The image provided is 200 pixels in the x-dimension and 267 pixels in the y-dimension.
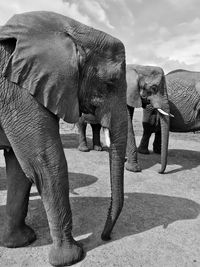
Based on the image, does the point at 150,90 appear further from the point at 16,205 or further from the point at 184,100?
the point at 16,205

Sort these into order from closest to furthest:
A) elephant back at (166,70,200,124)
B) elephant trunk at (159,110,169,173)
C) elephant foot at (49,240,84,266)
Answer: elephant foot at (49,240,84,266) < elephant trunk at (159,110,169,173) < elephant back at (166,70,200,124)

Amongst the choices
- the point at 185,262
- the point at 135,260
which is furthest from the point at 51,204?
the point at 185,262

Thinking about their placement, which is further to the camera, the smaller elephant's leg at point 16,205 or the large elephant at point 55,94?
the smaller elephant's leg at point 16,205

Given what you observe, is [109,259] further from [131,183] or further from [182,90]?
[182,90]

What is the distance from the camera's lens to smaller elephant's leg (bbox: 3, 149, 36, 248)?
262 cm

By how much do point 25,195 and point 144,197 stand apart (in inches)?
74.3

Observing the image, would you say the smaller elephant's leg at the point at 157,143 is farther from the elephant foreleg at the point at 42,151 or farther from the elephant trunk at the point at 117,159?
the elephant foreleg at the point at 42,151

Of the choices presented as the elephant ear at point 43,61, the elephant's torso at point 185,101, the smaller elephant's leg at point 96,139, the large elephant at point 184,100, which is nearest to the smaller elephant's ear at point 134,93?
the large elephant at point 184,100

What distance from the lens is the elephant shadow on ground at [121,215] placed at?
9.27ft

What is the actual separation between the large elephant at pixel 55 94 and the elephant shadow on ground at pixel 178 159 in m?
3.34

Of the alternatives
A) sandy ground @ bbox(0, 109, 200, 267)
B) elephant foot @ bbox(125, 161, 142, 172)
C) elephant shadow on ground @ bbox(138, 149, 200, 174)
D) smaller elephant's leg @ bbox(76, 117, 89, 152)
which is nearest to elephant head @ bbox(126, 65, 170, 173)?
elephant foot @ bbox(125, 161, 142, 172)

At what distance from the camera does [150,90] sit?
17.5ft

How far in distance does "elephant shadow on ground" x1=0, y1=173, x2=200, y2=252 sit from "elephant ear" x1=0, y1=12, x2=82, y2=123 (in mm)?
1401

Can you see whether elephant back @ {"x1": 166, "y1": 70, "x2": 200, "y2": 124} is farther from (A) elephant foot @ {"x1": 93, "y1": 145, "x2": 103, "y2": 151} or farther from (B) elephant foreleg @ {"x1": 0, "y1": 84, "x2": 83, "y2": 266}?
(B) elephant foreleg @ {"x1": 0, "y1": 84, "x2": 83, "y2": 266}
